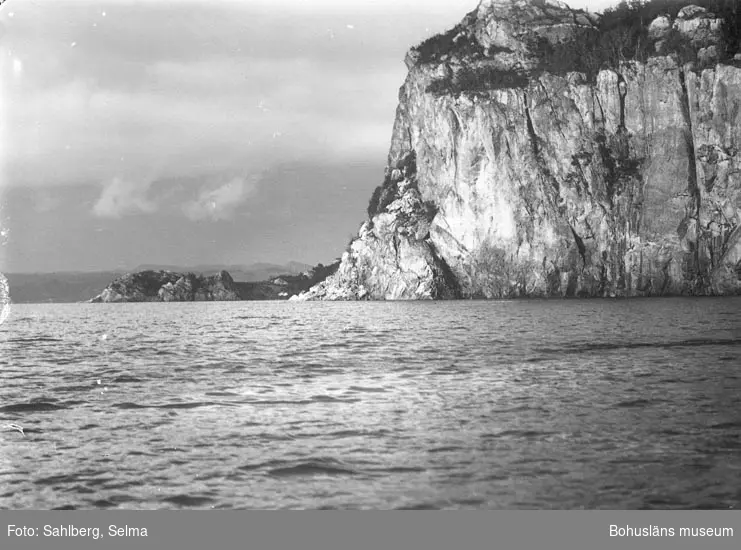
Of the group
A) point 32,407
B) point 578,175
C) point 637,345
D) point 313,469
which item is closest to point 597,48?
point 578,175

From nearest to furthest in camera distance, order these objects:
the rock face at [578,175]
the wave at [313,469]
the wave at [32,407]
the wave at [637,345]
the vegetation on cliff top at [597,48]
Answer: the wave at [313,469], the wave at [32,407], the wave at [637,345], the rock face at [578,175], the vegetation on cliff top at [597,48]

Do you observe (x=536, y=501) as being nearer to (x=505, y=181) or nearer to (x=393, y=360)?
(x=393, y=360)

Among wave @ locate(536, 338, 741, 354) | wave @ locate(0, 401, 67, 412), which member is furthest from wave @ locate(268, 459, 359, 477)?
wave @ locate(536, 338, 741, 354)

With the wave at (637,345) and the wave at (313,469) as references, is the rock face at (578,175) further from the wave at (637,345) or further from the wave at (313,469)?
the wave at (313,469)

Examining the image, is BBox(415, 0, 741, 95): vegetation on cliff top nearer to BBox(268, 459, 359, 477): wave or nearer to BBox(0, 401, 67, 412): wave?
BBox(0, 401, 67, 412): wave

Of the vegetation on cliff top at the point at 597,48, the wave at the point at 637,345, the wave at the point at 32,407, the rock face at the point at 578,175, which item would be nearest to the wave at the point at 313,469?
the wave at the point at 32,407

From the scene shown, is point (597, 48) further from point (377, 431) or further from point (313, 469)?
point (313, 469)
